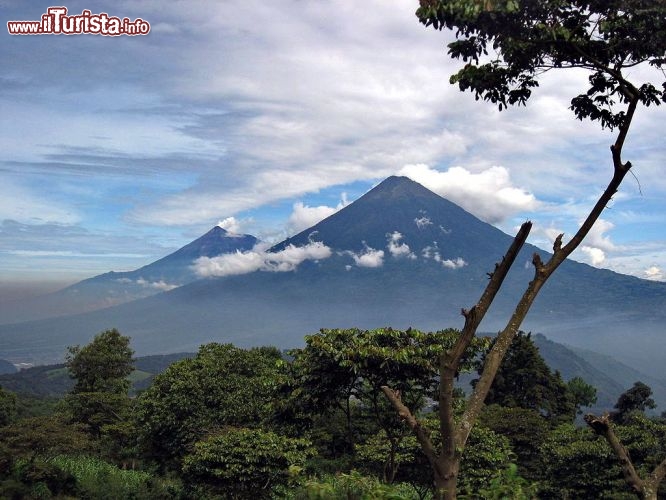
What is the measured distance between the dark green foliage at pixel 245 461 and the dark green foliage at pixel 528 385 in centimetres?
3296

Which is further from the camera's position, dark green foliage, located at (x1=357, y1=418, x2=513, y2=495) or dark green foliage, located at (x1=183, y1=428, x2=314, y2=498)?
dark green foliage, located at (x1=357, y1=418, x2=513, y2=495)

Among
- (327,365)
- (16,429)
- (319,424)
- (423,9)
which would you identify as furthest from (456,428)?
(319,424)

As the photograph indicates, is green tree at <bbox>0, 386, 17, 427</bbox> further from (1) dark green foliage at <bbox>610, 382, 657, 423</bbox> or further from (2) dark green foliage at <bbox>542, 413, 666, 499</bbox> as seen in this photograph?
(1) dark green foliage at <bbox>610, 382, 657, 423</bbox>

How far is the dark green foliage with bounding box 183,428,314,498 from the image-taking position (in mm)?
17891

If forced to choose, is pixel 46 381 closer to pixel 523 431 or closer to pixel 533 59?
pixel 523 431

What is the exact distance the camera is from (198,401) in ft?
81.9

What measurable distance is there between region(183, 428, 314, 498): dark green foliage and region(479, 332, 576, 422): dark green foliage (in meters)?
33.0

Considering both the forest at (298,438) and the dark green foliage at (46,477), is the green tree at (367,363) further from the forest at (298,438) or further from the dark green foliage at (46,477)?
the dark green foliage at (46,477)

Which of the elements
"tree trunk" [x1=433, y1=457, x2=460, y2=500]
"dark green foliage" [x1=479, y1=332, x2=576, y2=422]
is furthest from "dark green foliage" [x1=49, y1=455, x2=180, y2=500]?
"dark green foliage" [x1=479, y1=332, x2=576, y2=422]

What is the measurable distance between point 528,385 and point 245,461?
1440 inches

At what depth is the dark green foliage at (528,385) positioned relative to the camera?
47750mm

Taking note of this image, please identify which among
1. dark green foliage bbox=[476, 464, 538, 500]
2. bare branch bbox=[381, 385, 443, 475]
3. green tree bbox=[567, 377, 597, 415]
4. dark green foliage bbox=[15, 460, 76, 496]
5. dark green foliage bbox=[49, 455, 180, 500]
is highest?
bare branch bbox=[381, 385, 443, 475]

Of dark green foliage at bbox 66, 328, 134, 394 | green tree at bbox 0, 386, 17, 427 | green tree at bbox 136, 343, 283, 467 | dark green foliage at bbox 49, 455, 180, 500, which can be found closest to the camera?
dark green foliage at bbox 49, 455, 180, 500

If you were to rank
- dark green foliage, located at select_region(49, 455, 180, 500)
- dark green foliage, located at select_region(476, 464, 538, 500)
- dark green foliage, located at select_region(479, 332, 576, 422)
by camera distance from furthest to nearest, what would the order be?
1. dark green foliage, located at select_region(479, 332, 576, 422)
2. dark green foliage, located at select_region(49, 455, 180, 500)
3. dark green foliage, located at select_region(476, 464, 538, 500)
